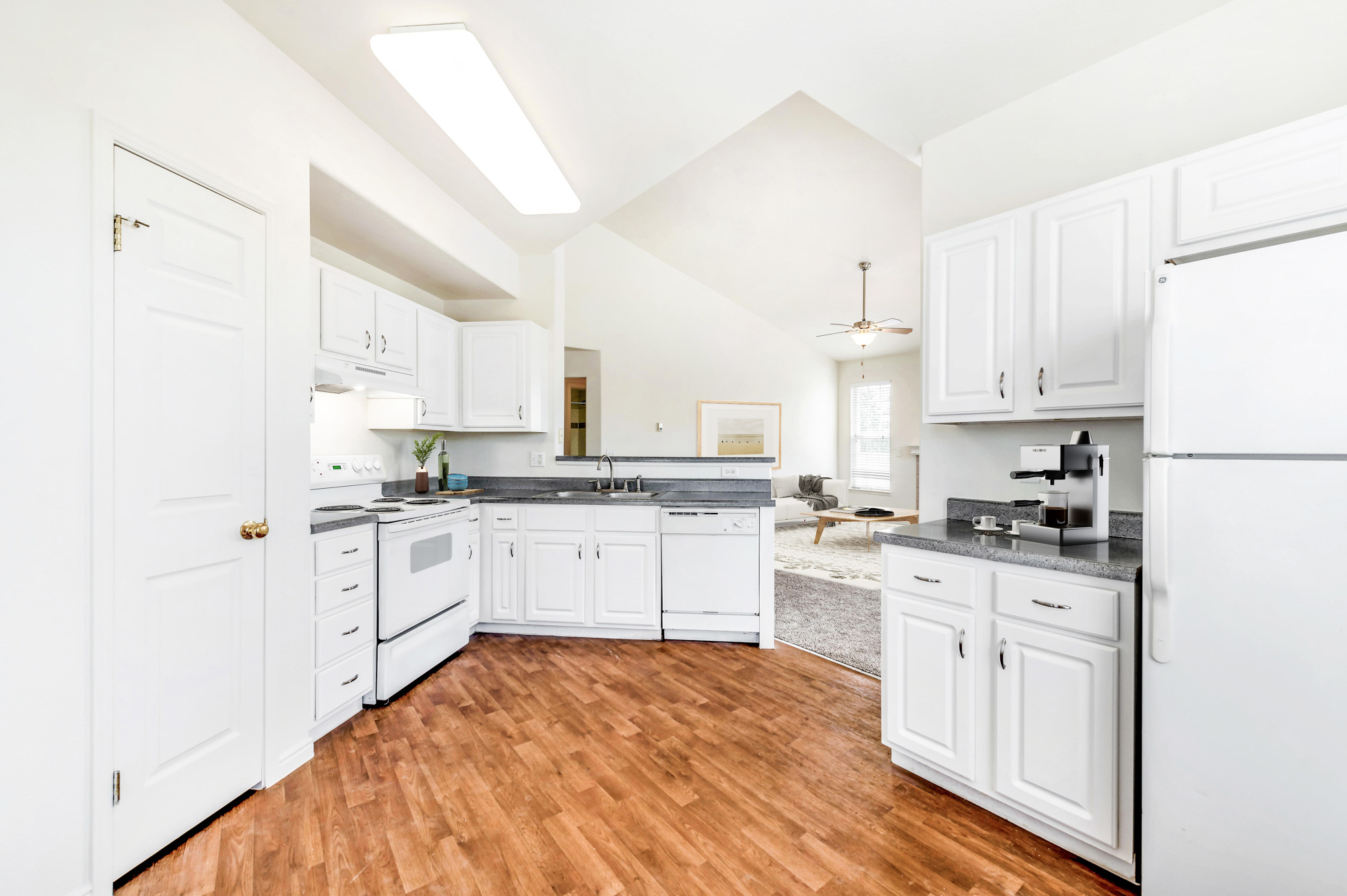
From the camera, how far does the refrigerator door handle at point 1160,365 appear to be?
1.31m

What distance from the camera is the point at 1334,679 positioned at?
1.11m

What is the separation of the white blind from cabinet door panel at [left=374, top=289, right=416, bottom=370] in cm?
725

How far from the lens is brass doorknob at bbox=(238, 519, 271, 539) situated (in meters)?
1.82

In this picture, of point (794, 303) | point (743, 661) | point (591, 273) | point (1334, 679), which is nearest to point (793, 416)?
point (794, 303)

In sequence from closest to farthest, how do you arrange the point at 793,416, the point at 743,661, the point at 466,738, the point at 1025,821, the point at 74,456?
the point at 74,456 → the point at 1025,821 → the point at 466,738 → the point at 743,661 → the point at 793,416

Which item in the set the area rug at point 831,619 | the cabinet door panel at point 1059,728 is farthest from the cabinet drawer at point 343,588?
the cabinet door panel at point 1059,728

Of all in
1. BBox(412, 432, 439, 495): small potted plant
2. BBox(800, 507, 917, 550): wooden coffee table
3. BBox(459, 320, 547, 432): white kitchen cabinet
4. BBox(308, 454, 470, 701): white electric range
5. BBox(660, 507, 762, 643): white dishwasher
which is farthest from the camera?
BBox(800, 507, 917, 550): wooden coffee table

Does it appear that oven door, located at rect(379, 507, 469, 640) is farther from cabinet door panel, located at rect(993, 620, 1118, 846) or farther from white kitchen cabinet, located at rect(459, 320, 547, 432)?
cabinet door panel, located at rect(993, 620, 1118, 846)

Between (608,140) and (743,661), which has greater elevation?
(608,140)

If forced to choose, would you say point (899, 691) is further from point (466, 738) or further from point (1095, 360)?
point (466, 738)

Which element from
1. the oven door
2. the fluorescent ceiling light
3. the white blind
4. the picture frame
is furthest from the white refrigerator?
the white blind

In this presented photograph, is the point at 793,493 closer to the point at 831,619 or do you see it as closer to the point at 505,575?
the point at 831,619

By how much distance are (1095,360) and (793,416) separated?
6.51m

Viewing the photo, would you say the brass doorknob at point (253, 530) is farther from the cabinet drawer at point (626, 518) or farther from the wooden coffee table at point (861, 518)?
the wooden coffee table at point (861, 518)
